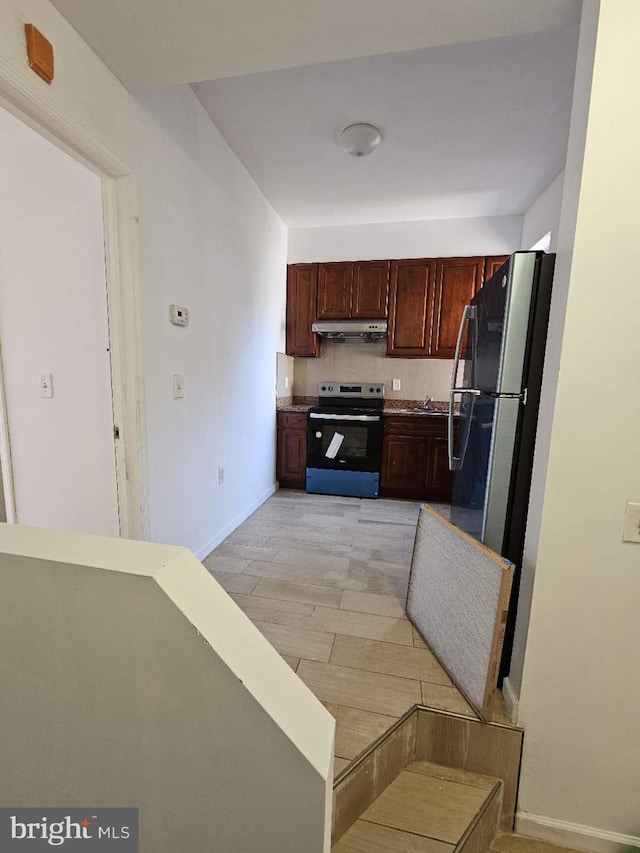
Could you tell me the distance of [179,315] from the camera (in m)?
1.93

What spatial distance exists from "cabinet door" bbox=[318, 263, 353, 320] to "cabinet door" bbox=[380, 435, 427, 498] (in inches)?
54.7

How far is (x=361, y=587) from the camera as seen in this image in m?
2.02

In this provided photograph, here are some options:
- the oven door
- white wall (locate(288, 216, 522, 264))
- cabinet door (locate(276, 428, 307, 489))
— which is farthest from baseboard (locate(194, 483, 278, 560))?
white wall (locate(288, 216, 522, 264))

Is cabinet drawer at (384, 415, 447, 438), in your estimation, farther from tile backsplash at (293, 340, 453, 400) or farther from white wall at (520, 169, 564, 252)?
white wall at (520, 169, 564, 252)

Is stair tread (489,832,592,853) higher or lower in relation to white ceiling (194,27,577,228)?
lower

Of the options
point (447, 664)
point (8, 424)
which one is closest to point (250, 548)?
point (447, 664)

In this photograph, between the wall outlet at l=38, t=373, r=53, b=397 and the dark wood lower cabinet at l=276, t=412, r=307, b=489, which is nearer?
the wall outlet at l=38, t=373, r=53, b=397

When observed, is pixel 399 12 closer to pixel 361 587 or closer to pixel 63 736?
pixel 63 736

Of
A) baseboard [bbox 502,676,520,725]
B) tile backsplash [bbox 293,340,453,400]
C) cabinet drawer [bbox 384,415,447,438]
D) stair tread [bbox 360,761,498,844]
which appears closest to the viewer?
stair tread [bbox 360,761,498,844]

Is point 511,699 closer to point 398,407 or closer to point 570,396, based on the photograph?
point 570,396

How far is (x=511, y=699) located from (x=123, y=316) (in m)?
2.13

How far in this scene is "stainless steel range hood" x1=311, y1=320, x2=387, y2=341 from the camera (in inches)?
141

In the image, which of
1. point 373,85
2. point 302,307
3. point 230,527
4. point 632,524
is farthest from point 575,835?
point 302,307

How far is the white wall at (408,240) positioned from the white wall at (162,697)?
378cm
